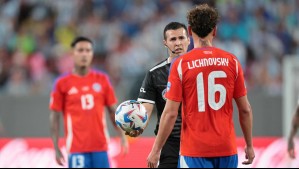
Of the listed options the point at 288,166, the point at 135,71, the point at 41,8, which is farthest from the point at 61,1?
the point at 288,166

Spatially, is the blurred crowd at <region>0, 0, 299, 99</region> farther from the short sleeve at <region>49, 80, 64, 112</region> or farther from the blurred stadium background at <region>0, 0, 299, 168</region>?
the short sleeve at <region>49, 80, 64, 112</region>

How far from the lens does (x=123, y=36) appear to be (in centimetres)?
1747

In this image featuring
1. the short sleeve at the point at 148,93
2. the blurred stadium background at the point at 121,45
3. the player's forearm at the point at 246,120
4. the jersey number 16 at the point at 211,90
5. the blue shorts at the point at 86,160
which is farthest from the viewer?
the blurred stadium background at the point at 121,45

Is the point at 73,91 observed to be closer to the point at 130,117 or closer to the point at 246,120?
the point at 130,117

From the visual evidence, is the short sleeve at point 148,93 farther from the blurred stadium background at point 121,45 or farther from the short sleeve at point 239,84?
the blurred stadium background at point 121,45

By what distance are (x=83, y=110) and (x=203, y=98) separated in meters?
4.08

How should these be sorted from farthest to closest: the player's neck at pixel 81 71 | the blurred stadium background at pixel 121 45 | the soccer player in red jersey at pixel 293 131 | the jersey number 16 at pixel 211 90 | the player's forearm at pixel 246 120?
the blurred stadium background at pixel 121 45
the player's neck at pixel 81 71
the soccer player in red jersey at pixel 293 131
the player's forearm at pixel 246 120
the jersey number 16 at pixel 211 90

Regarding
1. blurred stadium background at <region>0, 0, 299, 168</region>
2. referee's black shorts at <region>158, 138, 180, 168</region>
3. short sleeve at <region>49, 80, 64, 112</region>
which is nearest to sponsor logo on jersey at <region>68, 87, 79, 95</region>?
short sleeve at <region>49, 80, 64, 112</region>

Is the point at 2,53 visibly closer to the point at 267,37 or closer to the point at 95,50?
the point at 95,50

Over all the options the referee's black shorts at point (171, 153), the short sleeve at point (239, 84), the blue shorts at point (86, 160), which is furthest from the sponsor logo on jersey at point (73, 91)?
the short sleeve at point (239, 84)

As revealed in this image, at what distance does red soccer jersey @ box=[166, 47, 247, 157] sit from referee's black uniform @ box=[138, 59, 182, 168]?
1315mm

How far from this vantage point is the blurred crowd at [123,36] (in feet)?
53.7

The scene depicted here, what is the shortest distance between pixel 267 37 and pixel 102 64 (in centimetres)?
390

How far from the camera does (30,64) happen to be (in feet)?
55.4
